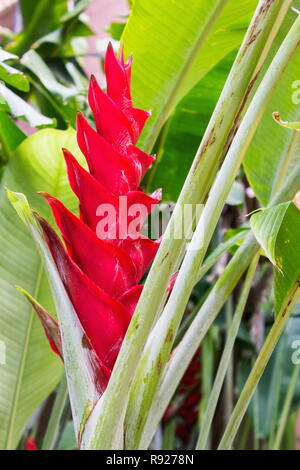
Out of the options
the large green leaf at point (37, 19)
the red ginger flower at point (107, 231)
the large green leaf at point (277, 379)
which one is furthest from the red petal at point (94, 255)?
the large green leaf at point (37, 19)

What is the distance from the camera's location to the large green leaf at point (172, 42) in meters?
0.59

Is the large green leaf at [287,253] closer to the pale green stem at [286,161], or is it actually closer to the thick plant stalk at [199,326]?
the thick plant stalk at [199,326]

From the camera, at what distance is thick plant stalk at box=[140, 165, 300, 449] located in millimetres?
406

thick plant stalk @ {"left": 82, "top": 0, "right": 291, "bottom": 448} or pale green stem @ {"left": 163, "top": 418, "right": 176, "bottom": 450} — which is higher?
thick plant stalk @ {"left": 82, "top": 0, "right": 291, "bottom": 448}

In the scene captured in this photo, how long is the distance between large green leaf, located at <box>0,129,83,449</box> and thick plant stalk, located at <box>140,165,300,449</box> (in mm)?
227

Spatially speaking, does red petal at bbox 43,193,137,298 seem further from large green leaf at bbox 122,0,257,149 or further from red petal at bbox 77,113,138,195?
large green leaf at bbox 122,0,257,149

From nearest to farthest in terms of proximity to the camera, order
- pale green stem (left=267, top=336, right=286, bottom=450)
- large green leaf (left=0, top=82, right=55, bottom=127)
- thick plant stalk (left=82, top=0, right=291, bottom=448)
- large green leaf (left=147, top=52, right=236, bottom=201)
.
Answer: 1. thick plant stalk (left=82, top=0, right=291, bottom=448)
2. large green leaf (left=0, top=82, right=55, bottom=127)
3. large green leaf (left=147, top=52, right=236, bottom=201)
4. pale green stem (left=267, top=336, right=286, bottom=450)

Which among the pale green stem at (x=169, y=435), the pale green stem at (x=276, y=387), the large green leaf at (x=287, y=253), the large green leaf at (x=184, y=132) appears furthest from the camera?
the pale green stem at (x=169, y=435)

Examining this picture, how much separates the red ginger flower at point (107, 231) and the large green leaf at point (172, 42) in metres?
0.18

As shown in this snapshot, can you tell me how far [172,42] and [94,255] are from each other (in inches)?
12.4

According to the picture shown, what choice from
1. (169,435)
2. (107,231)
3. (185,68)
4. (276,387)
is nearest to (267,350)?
(107,231)

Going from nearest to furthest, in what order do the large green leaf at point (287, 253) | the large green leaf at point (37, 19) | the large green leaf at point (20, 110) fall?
the large green leaf at point (287, 253) → the large green leaf at point (20, 110) → the large green leaf at point (37, 19)

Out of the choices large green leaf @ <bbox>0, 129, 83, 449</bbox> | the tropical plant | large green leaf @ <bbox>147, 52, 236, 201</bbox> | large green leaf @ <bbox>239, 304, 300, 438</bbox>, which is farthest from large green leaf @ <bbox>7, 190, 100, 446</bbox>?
large green leaf @ <bbox>239, 304, 300, 438</bbox>
